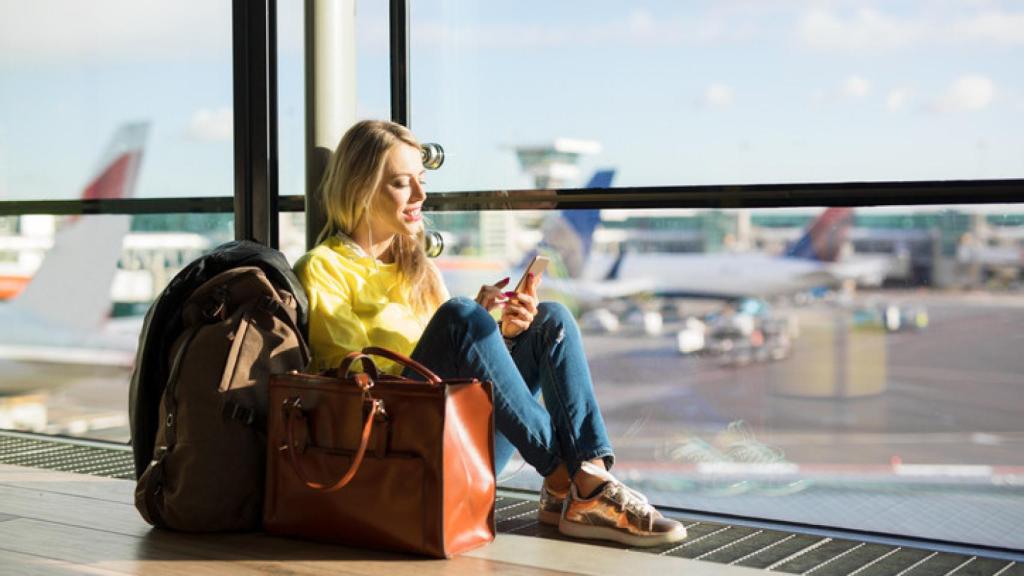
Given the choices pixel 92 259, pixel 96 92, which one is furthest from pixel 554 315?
pixel 96 92

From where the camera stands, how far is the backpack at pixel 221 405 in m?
2.20

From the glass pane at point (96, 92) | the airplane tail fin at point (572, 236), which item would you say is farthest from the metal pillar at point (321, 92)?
the airplane tail fin at point (572, 236)

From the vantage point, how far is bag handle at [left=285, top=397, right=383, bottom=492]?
2.00m

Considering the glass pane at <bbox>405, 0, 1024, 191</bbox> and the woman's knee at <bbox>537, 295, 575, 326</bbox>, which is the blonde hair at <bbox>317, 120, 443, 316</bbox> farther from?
the glass pane at <bbox>405, 0, 1024, 191</bbox>

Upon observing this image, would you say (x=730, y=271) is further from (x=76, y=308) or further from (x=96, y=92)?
Result: (x=96, y=92)

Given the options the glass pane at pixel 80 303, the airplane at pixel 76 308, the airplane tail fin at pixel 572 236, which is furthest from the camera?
the airplane tail fin at pixel 572 236

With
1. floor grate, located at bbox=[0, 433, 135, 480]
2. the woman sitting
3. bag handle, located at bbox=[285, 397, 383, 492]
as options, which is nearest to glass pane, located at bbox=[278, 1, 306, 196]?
the woman sitting

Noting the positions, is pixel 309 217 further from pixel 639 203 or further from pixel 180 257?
pixel 180 257

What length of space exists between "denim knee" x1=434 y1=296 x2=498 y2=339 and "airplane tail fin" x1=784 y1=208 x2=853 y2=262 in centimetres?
1817

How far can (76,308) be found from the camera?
1611 centimetres

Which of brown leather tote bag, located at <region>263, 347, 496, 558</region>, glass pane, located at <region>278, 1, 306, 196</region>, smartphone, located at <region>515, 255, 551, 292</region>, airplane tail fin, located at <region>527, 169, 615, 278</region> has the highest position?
glass pane, located at <region>278, 1, 306, 196</region>

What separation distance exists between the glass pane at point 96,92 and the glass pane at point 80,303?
7.5 inches

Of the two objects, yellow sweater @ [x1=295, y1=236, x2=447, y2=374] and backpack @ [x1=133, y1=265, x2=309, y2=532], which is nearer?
backpack @ [x1=133, y1=265, x2=309, y2=532]

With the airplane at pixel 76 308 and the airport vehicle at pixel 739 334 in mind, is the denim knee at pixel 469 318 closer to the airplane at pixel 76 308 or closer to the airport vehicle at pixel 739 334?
the airplane at pixel 76 308
